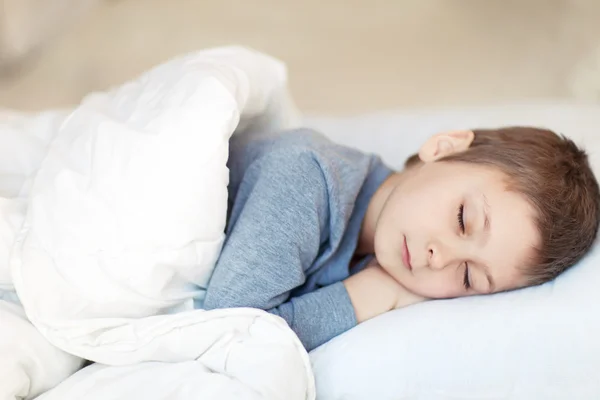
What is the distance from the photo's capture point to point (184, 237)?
83 centimetres

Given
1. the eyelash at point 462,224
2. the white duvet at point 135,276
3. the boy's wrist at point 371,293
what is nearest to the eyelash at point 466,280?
the eyelash at point 462,224

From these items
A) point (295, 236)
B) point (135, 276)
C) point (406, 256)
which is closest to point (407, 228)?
point (406, 256)

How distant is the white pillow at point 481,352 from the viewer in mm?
816

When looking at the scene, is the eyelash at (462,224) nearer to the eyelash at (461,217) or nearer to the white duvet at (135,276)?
the eyelash at (461,217)

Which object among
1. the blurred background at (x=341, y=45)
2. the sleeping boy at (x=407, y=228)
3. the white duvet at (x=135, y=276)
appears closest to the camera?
the white duvet at (x=135, y=276)

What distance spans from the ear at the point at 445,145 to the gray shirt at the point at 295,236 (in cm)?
10

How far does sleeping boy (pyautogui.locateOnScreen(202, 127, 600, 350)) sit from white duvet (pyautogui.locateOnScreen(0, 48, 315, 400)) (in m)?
0.07

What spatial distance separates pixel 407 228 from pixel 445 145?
18 cm

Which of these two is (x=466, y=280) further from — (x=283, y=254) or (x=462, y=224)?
(x=283, y=254)

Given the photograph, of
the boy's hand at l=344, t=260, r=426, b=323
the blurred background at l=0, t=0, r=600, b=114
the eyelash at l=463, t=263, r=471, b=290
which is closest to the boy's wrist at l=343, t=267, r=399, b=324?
the boy's hand at l=344, t=260, r=426, b=323

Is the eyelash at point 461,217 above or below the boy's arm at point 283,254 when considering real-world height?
above

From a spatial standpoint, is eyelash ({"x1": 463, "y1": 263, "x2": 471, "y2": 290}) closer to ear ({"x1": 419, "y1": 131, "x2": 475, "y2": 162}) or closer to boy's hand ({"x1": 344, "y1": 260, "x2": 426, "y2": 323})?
boy's hand ({"x1": 344, "y1": 260, "x2": 426, "y2": 323})

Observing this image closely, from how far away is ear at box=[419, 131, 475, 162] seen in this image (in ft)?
3.36

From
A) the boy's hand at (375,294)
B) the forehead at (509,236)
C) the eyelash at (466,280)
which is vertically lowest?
the boy's hand at (375,294)
